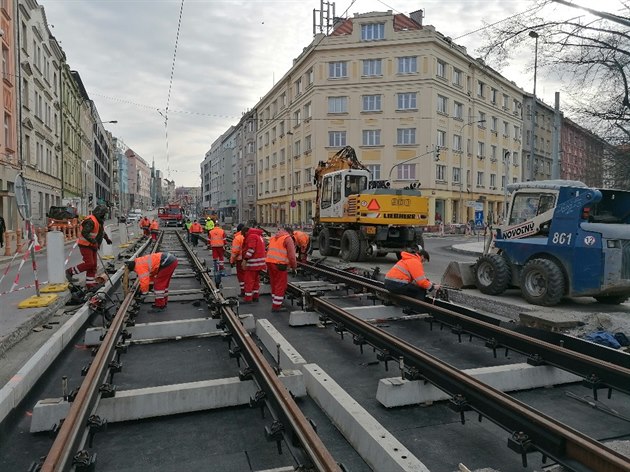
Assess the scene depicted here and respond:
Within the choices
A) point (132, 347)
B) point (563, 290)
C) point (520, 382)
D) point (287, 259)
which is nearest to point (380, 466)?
point (520, 382)

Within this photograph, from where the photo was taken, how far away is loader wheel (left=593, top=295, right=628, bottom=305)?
891 centimetres

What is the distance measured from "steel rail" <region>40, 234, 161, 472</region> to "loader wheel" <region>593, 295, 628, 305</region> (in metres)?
8.49

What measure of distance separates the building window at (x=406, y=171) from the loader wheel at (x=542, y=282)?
110 ft

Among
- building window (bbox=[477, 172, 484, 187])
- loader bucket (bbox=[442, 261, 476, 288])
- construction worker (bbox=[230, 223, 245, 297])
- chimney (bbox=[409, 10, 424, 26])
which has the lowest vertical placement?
loader bucket (bbox=[442, 261, 476, 288])

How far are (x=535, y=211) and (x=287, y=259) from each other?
185 inches

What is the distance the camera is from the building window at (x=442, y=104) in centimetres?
4219

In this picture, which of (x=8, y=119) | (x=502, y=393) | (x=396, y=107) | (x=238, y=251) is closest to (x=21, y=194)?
(x=238, y=251)

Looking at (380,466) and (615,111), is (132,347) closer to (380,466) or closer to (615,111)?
(380,466)

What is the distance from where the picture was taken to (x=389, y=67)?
4144 centimetres

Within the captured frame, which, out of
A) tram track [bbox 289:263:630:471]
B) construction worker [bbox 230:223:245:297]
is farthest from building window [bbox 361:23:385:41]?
tram track [bbox 289:263:630:471]

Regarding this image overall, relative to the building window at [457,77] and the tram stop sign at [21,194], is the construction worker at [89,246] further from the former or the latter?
the building window at [457,77]

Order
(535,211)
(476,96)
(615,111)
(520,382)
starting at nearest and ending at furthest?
(520,382) < (535,211) < (615,111) < (476,96)

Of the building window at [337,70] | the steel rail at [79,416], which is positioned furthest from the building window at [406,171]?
the steel rail at [79,416]

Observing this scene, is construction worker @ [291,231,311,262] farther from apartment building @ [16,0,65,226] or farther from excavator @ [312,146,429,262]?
apartment building @ [16,0,65,226]
